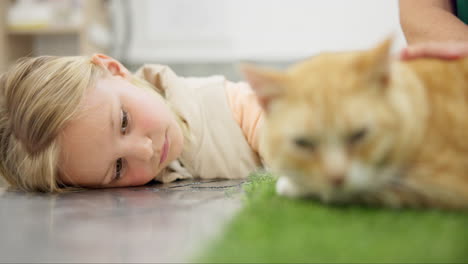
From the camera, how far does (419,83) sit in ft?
2.30

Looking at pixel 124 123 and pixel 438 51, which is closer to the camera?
pixel 438 51

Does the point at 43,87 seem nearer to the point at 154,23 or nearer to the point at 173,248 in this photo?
the point at 173,248

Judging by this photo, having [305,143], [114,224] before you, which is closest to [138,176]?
[114,224]

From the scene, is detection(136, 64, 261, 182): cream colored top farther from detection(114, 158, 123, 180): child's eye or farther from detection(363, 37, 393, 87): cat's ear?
detection(363, 37, 393, 87): cat's ear

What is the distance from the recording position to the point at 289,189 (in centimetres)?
79

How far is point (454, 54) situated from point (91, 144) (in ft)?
2.99

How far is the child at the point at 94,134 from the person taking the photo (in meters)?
1.29

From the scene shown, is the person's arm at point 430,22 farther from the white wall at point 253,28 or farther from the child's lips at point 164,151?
the white wall at point 253,28

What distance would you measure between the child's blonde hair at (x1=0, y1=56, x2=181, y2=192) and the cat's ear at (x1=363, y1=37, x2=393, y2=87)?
2.87 feet

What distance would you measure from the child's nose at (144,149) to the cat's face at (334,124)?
67cm

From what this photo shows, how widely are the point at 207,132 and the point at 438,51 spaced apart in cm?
98

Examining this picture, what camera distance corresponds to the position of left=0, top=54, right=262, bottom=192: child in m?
1.29

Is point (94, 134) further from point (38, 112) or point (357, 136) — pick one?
point (357, 136)

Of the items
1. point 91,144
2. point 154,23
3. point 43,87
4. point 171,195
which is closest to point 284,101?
point 171,195
